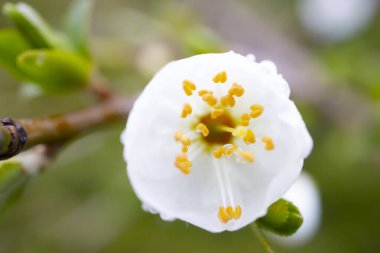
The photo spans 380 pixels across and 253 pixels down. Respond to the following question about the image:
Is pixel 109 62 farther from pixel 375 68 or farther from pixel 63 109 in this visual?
pixel 375 68

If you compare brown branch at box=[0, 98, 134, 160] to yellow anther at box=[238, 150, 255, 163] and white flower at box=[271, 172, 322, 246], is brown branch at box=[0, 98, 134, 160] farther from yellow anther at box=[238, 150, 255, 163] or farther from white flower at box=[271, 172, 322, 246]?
white flower at box=[271, 172, 322, 246]

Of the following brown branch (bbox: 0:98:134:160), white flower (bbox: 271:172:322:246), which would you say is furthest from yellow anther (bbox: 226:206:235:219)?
white flower (bbox: 271:172:322:246)

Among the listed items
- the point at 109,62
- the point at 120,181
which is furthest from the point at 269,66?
the point at 109,62

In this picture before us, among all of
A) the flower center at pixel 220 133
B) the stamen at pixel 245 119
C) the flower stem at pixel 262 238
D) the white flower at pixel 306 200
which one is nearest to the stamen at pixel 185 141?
the flower center at pixel 220 133

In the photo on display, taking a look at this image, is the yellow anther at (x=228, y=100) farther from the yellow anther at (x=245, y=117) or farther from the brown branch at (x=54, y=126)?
the brown branch at (x=54, y=126)

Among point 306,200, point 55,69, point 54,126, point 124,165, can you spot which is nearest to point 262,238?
point 54,126

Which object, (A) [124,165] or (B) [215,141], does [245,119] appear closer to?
(B) [215,141]
